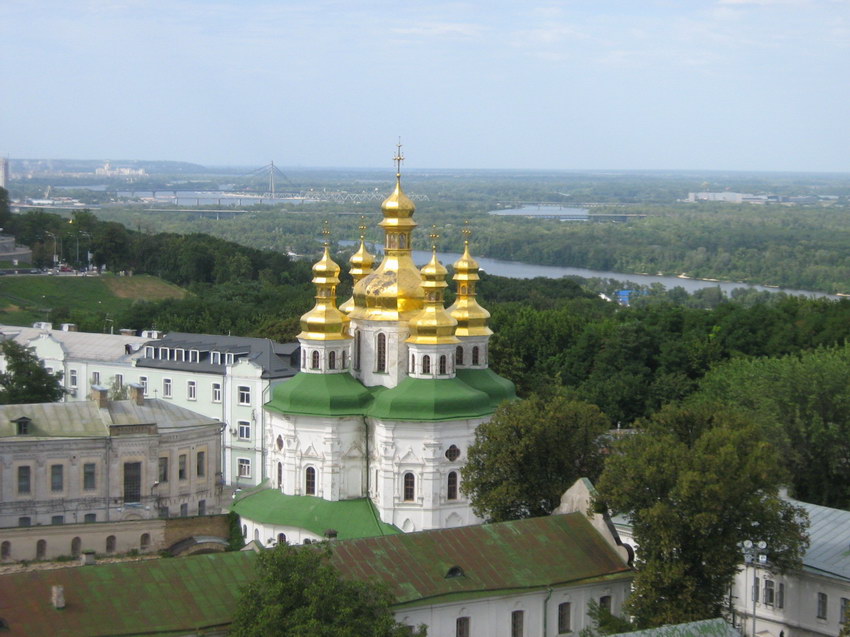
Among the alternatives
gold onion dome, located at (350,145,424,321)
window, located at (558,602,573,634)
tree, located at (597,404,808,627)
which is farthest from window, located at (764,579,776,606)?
gold onion dome, located at (350,145,424,321)

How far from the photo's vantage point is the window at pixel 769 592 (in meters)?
31.4

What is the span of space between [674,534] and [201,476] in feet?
51.8

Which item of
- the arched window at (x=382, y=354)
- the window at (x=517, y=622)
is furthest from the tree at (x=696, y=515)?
the arched window at (x=382, y=354)

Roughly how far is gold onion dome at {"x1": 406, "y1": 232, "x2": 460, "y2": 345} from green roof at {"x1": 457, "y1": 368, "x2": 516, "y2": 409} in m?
2.07

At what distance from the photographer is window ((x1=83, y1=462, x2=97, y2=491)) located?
3741 cm

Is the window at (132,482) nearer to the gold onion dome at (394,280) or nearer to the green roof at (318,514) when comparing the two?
the green roof at (318,514)

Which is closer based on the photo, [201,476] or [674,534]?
[674,534]

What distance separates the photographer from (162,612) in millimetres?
24594

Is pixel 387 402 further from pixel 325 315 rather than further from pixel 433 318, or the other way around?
pixel 325 315

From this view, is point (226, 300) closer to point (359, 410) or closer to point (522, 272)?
point (359, 410)

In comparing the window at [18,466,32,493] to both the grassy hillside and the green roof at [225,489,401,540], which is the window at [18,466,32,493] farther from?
the grassy hillside

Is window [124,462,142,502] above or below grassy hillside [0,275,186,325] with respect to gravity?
above

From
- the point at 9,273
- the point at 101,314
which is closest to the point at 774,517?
the point at 101,314

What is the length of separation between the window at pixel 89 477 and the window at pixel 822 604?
693 inches
